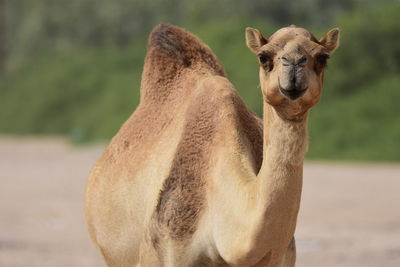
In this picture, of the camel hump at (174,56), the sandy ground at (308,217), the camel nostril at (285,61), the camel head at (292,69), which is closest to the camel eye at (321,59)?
the camel head at (292,69)

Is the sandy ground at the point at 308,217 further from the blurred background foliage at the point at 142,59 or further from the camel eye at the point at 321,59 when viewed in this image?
the camel eye at the point at 321,59

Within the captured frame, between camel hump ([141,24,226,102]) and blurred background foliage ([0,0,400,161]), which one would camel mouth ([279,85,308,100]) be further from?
blurred background foliage ([0,0,400,161])

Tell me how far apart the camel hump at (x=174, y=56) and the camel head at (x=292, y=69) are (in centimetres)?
155

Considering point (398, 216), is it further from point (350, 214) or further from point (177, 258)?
point (177, 258)

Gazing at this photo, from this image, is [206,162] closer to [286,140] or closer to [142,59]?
[286,140]

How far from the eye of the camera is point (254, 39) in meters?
4.14

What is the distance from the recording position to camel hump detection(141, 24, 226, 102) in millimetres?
5645

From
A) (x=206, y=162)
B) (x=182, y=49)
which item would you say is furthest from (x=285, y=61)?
(x=182, y=49)

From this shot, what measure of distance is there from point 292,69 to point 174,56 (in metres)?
1.98

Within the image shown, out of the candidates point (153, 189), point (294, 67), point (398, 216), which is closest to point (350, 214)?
point (398, 216)

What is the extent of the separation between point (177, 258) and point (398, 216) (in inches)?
344

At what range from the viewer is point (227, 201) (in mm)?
4379

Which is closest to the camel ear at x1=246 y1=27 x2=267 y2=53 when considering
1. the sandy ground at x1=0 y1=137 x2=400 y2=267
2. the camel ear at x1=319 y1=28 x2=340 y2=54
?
the camel ear at x1=319 y1=28 x2=340 y2=54

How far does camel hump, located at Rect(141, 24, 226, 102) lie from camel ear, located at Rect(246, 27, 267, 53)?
1.41m
